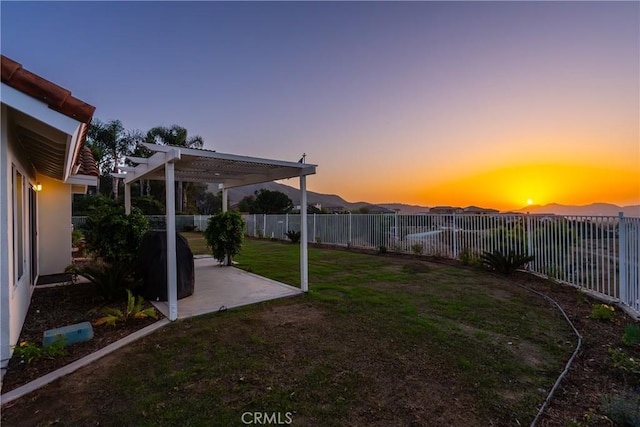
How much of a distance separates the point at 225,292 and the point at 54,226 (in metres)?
5.60

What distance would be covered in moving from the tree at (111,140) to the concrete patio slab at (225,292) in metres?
28.4

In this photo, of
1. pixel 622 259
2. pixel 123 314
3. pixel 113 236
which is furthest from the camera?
pixel 113 236

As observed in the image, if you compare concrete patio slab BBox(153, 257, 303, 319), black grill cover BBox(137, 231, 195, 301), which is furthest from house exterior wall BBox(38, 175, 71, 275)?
black grill cover BBox(137, 231, 195, 301)

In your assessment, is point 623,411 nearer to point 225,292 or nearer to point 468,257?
point 225,292

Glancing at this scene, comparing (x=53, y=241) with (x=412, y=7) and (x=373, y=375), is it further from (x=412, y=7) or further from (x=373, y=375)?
(x=412, y=7)

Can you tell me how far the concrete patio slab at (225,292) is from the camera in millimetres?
5090

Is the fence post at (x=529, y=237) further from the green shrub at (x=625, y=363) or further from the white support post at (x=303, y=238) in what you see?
the white support post at (x=303, y=238)

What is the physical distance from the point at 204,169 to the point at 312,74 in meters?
5.69

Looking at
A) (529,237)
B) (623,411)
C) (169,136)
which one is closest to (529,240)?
(529,237)

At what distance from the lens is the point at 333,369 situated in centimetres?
309

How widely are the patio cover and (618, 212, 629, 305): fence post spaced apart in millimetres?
5597

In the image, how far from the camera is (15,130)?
11.7 feet

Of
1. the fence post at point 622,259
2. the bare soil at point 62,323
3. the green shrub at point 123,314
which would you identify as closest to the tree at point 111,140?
the bare soil at point 62,323

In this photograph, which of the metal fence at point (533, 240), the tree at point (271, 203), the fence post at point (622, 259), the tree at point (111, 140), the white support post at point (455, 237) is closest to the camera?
the fence post at point (622, 259)
